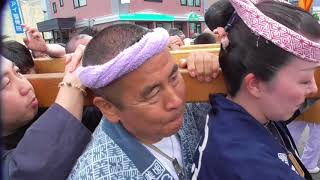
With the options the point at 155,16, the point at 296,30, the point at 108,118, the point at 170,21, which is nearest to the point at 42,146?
the point at 108,118

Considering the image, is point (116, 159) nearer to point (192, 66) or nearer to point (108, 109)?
point (108, 109)

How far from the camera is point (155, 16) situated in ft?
69.7

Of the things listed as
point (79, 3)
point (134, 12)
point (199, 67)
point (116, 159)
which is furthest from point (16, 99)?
point (79, 3)

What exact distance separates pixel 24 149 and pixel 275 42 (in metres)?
0.81

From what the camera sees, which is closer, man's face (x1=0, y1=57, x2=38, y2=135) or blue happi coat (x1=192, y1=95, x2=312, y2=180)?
blue happi coat (x1=192, y1=95, x2=312, y2=180)

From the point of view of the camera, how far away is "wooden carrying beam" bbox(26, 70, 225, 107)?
120 cm

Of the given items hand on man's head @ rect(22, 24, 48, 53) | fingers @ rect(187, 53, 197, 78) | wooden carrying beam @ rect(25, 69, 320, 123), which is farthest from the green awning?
fingers @ rect(187, 53, 197, 78)

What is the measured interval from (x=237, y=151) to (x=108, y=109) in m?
0.42

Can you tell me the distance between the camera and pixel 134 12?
20266 mm

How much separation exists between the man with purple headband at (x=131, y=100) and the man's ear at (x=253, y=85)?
A: 0.68 ft

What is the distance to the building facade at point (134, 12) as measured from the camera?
19.8 m

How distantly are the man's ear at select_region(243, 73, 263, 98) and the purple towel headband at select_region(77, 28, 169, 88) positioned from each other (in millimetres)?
288

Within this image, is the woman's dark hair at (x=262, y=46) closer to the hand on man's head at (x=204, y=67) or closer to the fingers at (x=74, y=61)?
the hand on man's head at (x=204, y=67)

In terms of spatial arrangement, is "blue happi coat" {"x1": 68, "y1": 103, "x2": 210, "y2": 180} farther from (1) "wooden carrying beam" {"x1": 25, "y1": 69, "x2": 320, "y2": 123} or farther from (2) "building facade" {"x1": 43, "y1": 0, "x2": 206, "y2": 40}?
(2) "building facade" {"x1": 43, "y1": 0, "x2": 206, "y2": 40}
